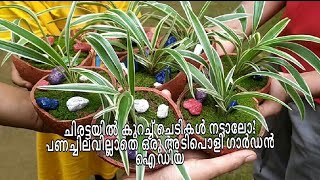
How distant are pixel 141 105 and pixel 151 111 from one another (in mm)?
29

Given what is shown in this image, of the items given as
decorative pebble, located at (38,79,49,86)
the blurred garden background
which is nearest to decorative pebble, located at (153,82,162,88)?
decorative pebble, located at (38,79,49,86)

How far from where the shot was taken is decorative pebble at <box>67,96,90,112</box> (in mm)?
942

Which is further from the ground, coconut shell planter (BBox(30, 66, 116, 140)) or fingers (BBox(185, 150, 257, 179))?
coconut shell planter (BBox(30, 66, 116, 140))

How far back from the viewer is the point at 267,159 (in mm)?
1491

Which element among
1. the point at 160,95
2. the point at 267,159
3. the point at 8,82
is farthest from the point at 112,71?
the point at 267,159

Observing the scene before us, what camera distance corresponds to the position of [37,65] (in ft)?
3.66

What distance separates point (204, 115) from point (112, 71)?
21 centimetres

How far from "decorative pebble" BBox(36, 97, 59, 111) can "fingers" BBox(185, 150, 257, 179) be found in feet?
0.95

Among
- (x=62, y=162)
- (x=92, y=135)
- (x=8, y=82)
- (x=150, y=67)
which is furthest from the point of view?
(x=62, y=162)

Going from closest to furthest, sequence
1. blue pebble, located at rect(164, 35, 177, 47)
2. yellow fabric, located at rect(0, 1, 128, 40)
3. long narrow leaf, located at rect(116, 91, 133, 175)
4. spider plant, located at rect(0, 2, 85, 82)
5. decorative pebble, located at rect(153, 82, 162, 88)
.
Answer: long narrow leaf, located at rect(116, 91, 133, 175), spider plant, located at rect(0, 2, 85, 82), decorative pebble, located at rect(153, 82, 162, 88), blue pebble, located at rect(164, 35, 177, 47), yellow fabric, located at rect(0, 1, 128, 40)

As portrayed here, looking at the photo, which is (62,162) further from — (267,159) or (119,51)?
(267,159)

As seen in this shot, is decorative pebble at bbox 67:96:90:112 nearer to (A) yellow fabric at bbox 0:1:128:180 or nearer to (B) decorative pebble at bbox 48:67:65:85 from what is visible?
(B) decorative pebble at bbox 48:67:65:85

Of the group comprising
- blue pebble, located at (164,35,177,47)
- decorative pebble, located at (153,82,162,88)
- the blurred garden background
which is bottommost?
the blurred garden background

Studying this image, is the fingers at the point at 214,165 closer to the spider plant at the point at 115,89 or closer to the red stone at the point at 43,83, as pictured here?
the spider plant at the point at 115,89
